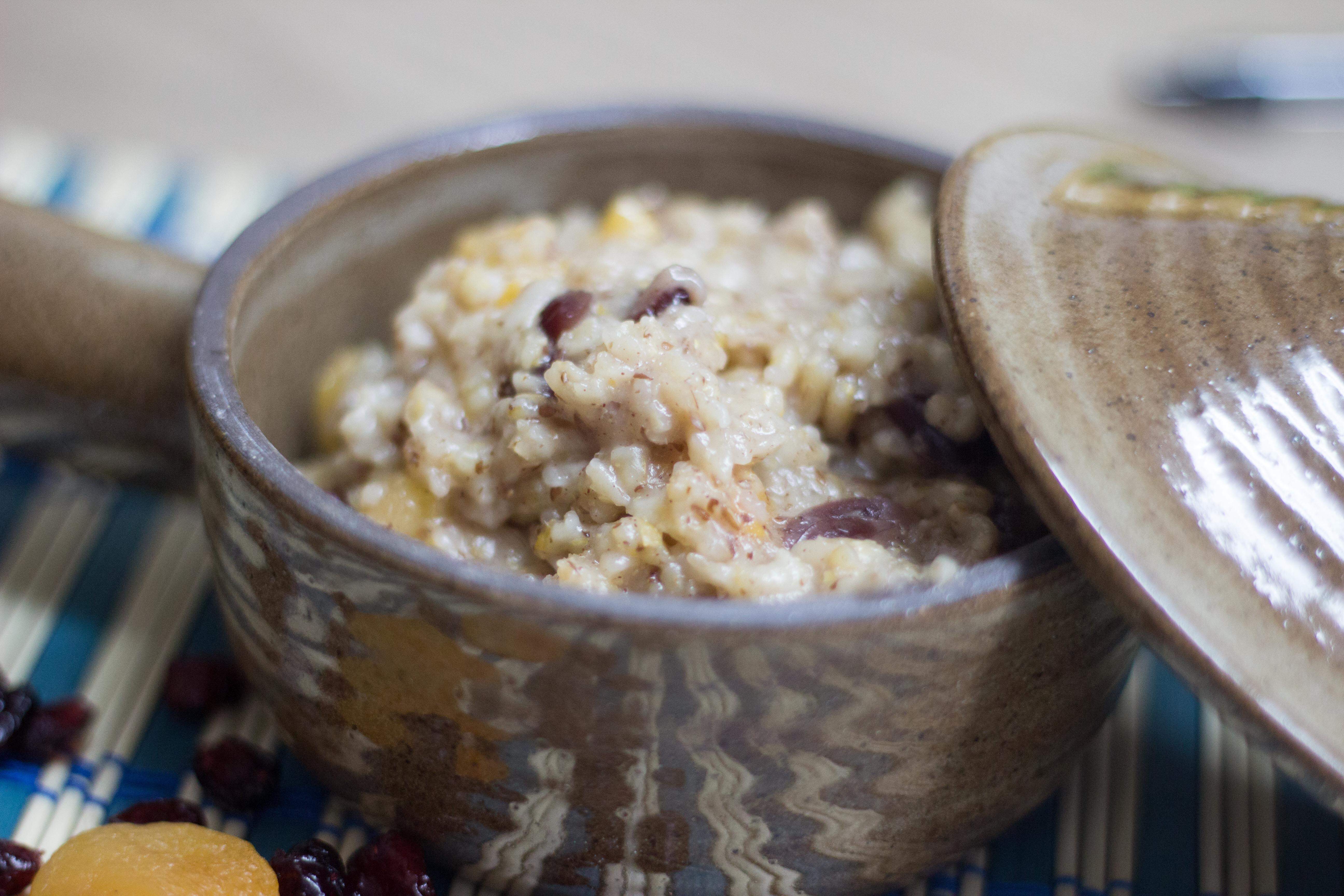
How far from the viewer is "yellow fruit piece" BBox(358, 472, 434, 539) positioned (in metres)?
1.38

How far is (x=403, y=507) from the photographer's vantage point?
4.55 ft

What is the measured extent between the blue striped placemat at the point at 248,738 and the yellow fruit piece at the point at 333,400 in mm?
357

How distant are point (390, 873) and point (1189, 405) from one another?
0.97m

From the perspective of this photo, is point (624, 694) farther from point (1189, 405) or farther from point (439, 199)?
point (439, 199)

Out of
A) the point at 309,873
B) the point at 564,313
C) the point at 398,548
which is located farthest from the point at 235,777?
the point at 564,313

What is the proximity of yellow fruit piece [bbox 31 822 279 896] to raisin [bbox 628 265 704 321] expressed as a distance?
0.74 m

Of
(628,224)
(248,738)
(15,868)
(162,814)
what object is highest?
(628,224)

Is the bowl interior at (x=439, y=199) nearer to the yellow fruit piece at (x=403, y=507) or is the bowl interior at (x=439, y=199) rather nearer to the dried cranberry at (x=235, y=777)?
the yellow fruit piece at (x=403, y=507)

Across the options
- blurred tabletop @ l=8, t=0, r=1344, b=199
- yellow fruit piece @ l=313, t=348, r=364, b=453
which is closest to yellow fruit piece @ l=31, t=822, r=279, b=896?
yellow fruit piece @ l=313, t=348, r=364, b=453

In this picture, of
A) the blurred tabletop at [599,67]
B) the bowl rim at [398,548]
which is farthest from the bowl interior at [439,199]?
the blurred tabletop at [599,67]

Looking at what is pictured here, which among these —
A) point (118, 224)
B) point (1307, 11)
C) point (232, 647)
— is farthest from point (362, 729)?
point (1307, 11)

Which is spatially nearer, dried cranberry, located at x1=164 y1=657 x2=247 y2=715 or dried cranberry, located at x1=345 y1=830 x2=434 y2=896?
dried cranberry, located at x1=345 y1=830 x2=434 y2=896

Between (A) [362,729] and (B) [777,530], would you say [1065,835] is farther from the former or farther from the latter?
(A) [362,729]

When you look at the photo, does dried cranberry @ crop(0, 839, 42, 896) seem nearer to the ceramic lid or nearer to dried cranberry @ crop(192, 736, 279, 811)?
dried cranberry @ crop(192, 736, 279, 811)
